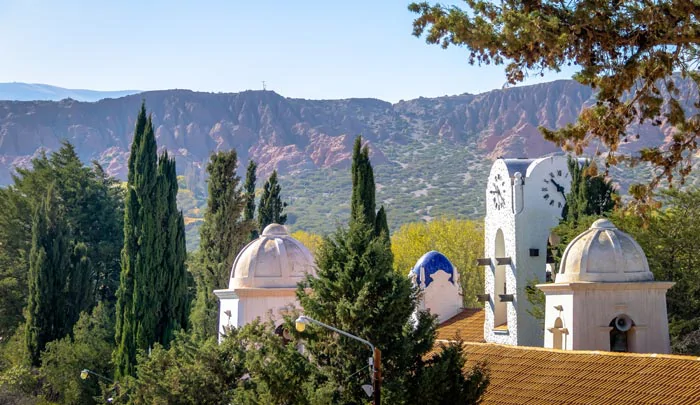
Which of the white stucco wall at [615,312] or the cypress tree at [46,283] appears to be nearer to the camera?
the white stucco wall at [615,312]

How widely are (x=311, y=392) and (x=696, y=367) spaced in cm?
701

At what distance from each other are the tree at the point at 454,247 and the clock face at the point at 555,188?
893 inches

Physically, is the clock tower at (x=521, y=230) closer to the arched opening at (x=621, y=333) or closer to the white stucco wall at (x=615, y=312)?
the arched opening at (x=621, y=333)

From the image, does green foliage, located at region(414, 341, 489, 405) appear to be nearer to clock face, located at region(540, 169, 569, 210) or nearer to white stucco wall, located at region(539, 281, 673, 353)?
white stucco wall, located at region(539, 281, 673, 353)

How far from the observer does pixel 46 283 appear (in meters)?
44.2

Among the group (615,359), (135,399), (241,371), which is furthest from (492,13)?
(135,399)

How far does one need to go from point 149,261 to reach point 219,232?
370 cm

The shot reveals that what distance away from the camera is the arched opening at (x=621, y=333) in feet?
81.3

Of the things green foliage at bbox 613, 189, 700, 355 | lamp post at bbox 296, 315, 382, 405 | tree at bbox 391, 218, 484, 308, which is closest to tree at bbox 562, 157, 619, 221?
green foliage at bbox 613, 189, 700, 355

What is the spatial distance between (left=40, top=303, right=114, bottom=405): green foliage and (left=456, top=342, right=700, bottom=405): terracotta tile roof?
2104 cm

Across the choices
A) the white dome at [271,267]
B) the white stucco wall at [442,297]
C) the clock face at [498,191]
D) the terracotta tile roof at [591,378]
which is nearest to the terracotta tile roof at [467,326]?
the white stucco wall at [442,297]

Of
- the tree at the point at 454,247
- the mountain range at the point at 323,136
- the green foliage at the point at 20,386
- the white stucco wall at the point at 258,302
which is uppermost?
the mountain range at the point at 323,136

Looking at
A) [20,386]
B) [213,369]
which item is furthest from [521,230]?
[20,386]

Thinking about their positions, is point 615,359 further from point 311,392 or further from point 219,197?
point 219,197
